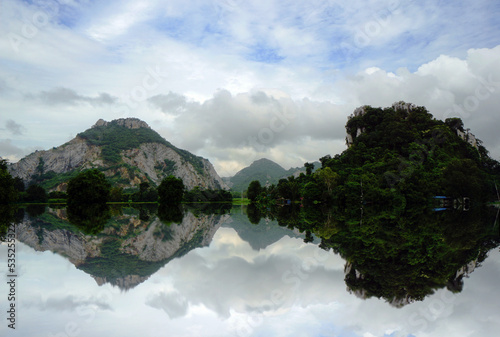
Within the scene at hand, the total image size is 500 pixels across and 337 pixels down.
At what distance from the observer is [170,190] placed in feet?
218

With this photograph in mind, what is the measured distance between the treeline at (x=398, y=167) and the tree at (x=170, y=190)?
2407cm

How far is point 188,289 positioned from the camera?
24.6 feet

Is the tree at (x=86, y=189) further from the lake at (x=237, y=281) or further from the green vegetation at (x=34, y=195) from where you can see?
the lake at (x=237, y=281)

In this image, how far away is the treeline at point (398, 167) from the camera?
56.3 m

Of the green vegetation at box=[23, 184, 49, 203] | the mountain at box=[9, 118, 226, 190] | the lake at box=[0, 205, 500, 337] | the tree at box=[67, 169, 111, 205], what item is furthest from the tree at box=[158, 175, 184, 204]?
the mountain at box=[9, 118, 226, 190]

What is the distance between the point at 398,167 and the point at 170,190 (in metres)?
44.2

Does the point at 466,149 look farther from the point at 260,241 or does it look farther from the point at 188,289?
the point at 188,289

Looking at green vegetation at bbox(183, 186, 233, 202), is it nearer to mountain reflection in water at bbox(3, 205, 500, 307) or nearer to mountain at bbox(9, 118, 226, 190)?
mountain reflection in water at bbox(3, 205, 500, 307)

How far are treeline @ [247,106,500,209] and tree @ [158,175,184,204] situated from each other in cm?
2407

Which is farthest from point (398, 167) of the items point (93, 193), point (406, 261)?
point (406, 261)

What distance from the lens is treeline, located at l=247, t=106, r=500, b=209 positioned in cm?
5628

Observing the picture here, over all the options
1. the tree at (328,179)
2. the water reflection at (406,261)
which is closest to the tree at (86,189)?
the tree at (328,179)

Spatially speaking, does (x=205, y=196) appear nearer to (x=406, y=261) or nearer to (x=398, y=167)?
(x=398, y=167)

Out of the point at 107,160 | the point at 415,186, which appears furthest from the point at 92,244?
the point at 107,160
